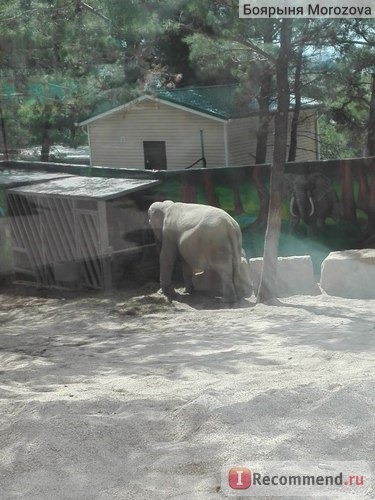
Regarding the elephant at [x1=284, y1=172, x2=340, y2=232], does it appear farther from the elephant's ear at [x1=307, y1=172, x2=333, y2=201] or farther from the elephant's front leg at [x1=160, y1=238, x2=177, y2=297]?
the elephant's front leg at [x1=160, y1=238, x2=177, y2=297]

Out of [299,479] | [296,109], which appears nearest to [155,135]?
[296,109]

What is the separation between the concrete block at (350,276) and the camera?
977 centimetres

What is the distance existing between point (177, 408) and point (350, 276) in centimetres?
585

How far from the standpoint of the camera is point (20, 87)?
1162cm

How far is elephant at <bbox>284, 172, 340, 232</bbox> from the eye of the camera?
466 inches

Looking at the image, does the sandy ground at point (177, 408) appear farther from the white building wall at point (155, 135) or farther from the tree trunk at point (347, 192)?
the white building wall at point (155, 135)

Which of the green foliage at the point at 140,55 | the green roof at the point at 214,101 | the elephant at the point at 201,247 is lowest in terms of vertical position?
the elephant at the point at 201,247

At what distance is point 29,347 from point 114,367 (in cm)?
163

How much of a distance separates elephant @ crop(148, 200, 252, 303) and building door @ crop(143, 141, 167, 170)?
696cm

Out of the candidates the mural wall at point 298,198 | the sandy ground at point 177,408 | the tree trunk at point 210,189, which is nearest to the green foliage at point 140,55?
the mural wall at point 298,198

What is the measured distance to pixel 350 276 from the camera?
984cm

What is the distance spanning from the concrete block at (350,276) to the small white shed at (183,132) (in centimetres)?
674

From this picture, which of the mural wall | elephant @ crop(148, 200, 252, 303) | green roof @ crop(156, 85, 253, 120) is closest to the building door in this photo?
green roof @ crop(156, 85, 253, 120)

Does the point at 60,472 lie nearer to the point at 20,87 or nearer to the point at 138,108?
the point at 20,87
